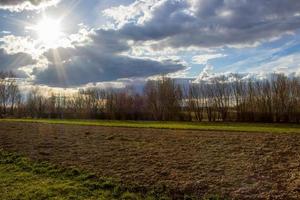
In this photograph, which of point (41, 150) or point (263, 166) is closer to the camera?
point (263, 166)

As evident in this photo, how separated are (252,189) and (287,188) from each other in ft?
3.78

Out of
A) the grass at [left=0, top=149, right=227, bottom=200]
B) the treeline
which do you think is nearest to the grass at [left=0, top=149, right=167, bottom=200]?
the grass at [left=0, top=149, right=227, bottom=200]

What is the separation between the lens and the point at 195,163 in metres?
14.4

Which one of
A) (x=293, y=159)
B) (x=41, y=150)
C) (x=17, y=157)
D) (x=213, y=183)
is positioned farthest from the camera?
(x=41, y=150)

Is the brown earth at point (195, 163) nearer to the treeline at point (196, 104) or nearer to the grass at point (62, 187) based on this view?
the grass at point (62, 187)

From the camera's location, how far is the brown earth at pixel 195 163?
10.7 m

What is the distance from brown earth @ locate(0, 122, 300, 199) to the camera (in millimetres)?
10727

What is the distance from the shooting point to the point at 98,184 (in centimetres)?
1134

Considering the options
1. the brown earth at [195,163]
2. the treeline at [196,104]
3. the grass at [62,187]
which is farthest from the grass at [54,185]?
the treeline at [196,104]

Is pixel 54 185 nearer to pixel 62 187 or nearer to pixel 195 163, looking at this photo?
pixel 62 187

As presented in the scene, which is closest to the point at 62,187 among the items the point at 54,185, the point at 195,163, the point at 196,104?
the point at 54,185

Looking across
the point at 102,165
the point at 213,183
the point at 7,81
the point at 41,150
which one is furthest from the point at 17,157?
the point at 7,81

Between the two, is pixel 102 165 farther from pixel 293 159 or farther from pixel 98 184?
pixel 293 159

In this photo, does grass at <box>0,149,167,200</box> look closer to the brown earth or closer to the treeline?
the brown earth
